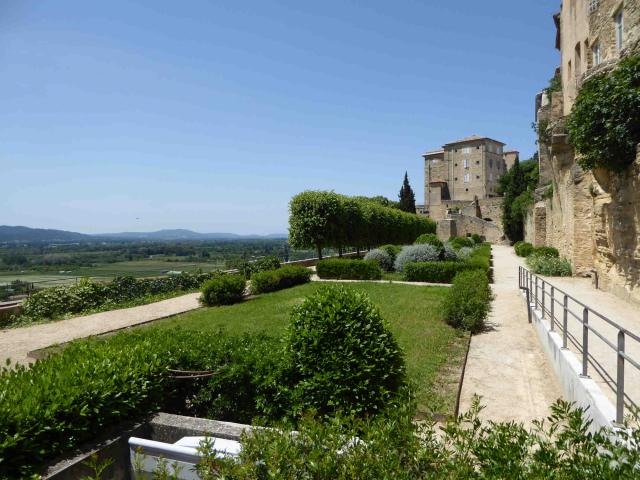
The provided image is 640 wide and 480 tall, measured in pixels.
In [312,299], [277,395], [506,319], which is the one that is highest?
[312,299]

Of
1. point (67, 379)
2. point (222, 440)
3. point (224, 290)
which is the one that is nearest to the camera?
point (222, 440)

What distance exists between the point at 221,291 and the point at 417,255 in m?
10.1

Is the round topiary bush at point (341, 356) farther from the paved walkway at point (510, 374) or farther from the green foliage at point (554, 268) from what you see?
the green foliage at point (554, 268)

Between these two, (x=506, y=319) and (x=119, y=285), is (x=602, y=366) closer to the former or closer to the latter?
A: (x=506, y=319)

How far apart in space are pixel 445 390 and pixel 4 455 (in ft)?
15.7

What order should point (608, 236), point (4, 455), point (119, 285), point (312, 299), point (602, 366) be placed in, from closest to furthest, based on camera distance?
point (4, 455), point (312, 299), point (602, 366), point (608, 236), point (119, 285)

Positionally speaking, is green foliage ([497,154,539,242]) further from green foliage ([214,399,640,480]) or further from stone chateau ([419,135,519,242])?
green foliage ([214,399,640,480])

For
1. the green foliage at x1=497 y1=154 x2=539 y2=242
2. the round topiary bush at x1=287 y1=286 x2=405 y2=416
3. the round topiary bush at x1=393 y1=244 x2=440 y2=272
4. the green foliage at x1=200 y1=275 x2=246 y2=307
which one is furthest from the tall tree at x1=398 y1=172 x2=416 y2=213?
the round topiary bush at x1=287 y1=286 x2=405 y2=416

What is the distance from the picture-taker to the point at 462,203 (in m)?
64.6

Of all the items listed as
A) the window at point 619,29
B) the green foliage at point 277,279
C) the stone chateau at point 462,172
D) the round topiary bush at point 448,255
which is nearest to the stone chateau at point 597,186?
the window at point 619,29

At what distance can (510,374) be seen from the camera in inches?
248

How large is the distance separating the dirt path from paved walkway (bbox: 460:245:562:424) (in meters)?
8.83

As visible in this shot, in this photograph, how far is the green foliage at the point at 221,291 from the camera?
551 inches

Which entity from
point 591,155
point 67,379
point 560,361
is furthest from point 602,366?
point 591,155
